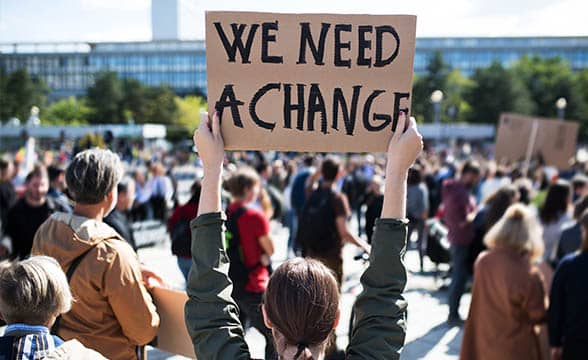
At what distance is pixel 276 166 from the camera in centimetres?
1507

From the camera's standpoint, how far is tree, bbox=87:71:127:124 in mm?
76312

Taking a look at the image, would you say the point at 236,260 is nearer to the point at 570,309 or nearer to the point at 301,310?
the point at 570,309

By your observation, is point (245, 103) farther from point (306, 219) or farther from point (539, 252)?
point (306, 219)

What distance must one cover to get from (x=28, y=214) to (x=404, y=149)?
14.4 ft

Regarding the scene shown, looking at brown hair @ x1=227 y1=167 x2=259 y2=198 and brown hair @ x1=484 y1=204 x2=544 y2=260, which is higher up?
brown hair @ x1=227 y1=167 x2=259 y2=198

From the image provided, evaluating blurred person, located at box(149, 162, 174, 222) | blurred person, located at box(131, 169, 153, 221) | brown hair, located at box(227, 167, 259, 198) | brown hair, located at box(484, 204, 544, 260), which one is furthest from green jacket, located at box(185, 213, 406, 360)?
blurred person, located at box(149, 162, 174, 222)

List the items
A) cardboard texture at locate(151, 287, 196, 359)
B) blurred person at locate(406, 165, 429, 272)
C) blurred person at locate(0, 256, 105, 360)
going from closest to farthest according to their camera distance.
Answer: blurred person at locate(0, 256, 105, 360) < cardboard texture at locate(151, 287, 196, 359) < blurred person at locate(406, 165, 429, 272)

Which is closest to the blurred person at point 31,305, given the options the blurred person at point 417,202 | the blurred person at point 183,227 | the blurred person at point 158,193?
the blurred person at point 183,227

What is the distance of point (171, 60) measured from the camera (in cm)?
11181

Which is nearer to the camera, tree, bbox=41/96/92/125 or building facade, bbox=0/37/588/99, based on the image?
tree, bbox=41/96/92/125

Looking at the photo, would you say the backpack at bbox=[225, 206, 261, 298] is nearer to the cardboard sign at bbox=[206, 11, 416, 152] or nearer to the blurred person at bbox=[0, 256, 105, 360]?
the blurred person at bbox=[0, 256, 105, 360]

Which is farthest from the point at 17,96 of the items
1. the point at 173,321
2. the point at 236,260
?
the point at 173,321

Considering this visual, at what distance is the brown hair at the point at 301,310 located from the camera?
4.65 ft

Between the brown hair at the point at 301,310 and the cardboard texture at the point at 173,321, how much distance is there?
1193mm
